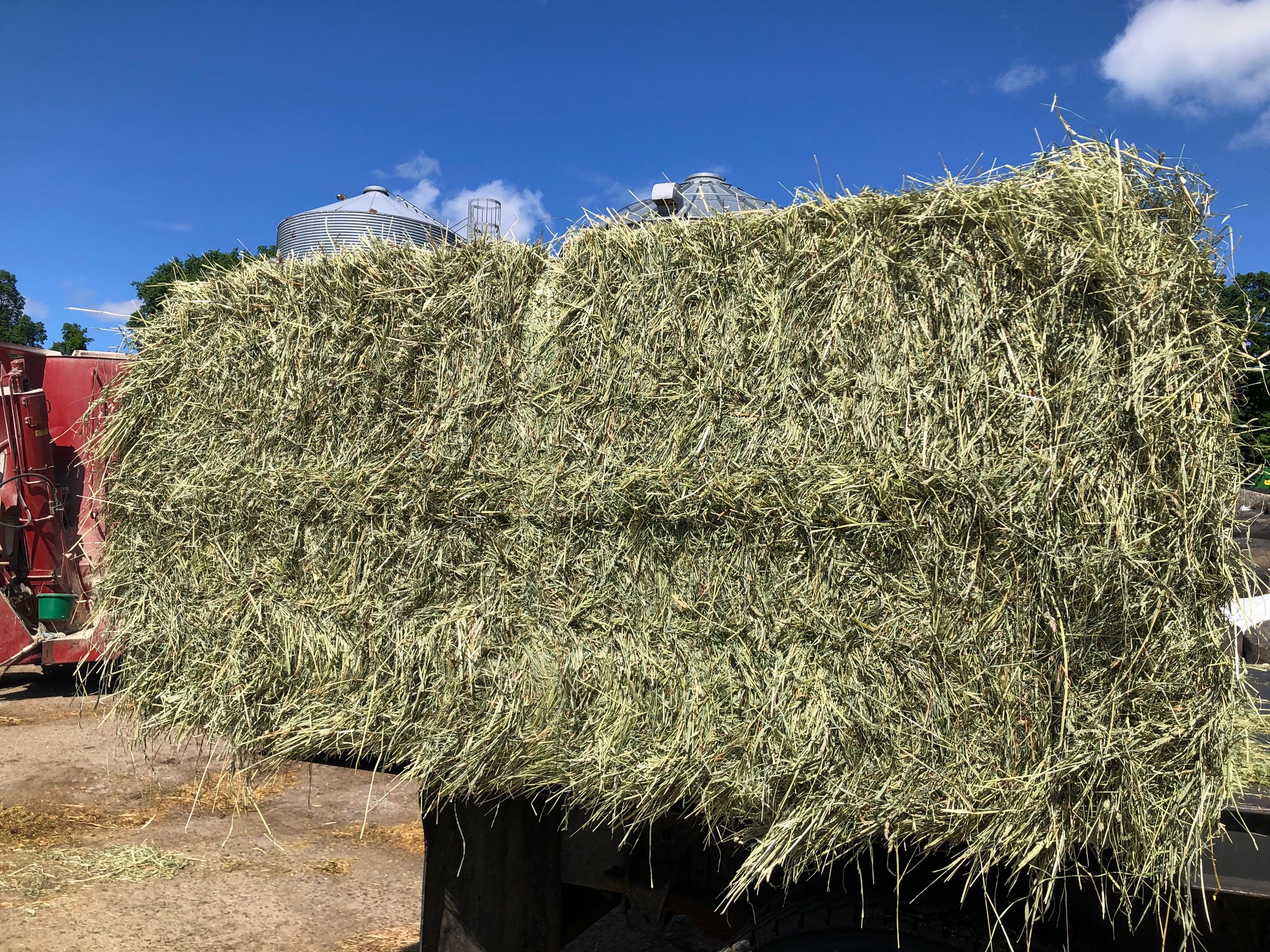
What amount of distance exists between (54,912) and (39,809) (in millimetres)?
1834

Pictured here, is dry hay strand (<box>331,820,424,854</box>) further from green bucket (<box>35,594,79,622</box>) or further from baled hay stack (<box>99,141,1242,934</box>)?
green bucket (<box>35,594,79,622</box>)

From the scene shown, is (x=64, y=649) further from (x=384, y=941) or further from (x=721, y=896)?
(x=721, y=896)

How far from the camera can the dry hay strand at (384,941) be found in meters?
4.33

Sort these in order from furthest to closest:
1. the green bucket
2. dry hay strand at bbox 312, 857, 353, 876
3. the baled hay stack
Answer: the green bucket < dry hay strand at bbox 312, 857, 353, 876 < the baled hay stack

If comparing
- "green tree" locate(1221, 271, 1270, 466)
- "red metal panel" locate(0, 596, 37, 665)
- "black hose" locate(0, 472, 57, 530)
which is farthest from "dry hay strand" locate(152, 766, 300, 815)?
"green tree" locate(1221, 271, 1270, 466)

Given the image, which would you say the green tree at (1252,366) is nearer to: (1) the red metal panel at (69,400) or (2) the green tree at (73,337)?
(1) the red metal panel at (69,400)

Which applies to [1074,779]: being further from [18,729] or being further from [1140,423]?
[18,729]

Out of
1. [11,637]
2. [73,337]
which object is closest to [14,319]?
[73,337]

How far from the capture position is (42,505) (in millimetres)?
7871

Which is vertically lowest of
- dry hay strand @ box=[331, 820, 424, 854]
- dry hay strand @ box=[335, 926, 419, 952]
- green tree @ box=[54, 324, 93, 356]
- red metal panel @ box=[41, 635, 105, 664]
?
dry hay strand @ box=[331, 820, 424, 854]

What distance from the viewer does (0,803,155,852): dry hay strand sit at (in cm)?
543

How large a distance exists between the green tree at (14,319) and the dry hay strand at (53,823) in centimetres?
7407

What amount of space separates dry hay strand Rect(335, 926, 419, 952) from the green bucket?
4.86m

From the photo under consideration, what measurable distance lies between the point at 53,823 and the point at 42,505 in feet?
11.0
